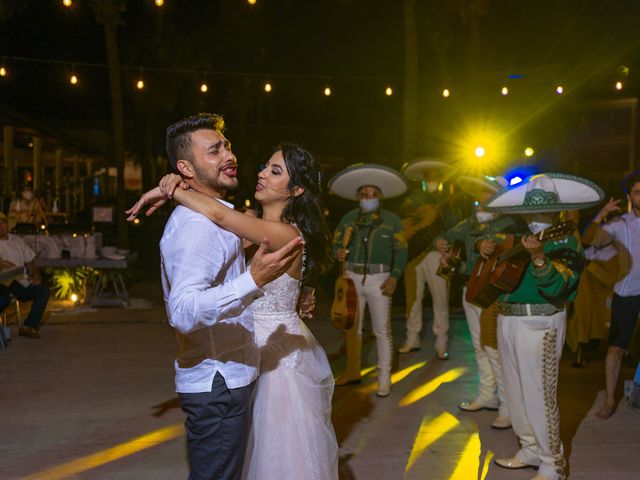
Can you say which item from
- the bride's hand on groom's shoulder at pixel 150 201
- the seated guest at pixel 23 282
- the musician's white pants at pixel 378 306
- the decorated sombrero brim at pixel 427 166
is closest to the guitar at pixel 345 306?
the musician's white pants at pixel 378 306

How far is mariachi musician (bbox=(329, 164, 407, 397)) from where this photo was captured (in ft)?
22.2

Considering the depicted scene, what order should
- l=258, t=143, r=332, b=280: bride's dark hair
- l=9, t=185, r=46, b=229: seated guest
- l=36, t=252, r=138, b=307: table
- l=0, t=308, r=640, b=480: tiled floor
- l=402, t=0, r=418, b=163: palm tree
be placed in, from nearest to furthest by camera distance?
l=258, t=143, r=332, b=280: bride's dark hair → l=0, t=308, r=640, b=480: tiled floor → l=36, t=252, r=138, b=307: table → l=9, t=185, r=46, b=229: seated guest → l=402, t=0, r=418, b=163: palm tree

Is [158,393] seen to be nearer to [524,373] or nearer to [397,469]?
[397,469]

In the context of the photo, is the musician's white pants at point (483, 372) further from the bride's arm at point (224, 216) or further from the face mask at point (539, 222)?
the bride's arm at point (224, 216)

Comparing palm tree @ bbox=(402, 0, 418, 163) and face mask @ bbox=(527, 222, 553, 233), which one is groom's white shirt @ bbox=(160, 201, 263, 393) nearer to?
face mask @ bbox=(527, 222, 553, 233)

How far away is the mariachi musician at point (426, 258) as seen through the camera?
8.27 metres

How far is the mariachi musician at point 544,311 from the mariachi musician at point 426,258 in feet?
11.8

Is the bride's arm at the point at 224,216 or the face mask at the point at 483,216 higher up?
the face mask at the point at 483,216

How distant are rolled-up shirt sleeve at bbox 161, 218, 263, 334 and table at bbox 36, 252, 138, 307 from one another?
27.4ft

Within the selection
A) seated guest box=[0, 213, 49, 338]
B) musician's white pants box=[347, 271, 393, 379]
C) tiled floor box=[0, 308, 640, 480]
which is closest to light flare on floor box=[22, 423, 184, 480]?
tiled floor box=[0, 308, 640, 480]

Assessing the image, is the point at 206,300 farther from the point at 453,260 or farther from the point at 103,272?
the point at 103,272

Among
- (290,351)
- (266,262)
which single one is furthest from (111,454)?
(266,262)

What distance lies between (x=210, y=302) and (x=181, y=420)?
3629mm

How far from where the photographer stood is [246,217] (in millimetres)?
2852
